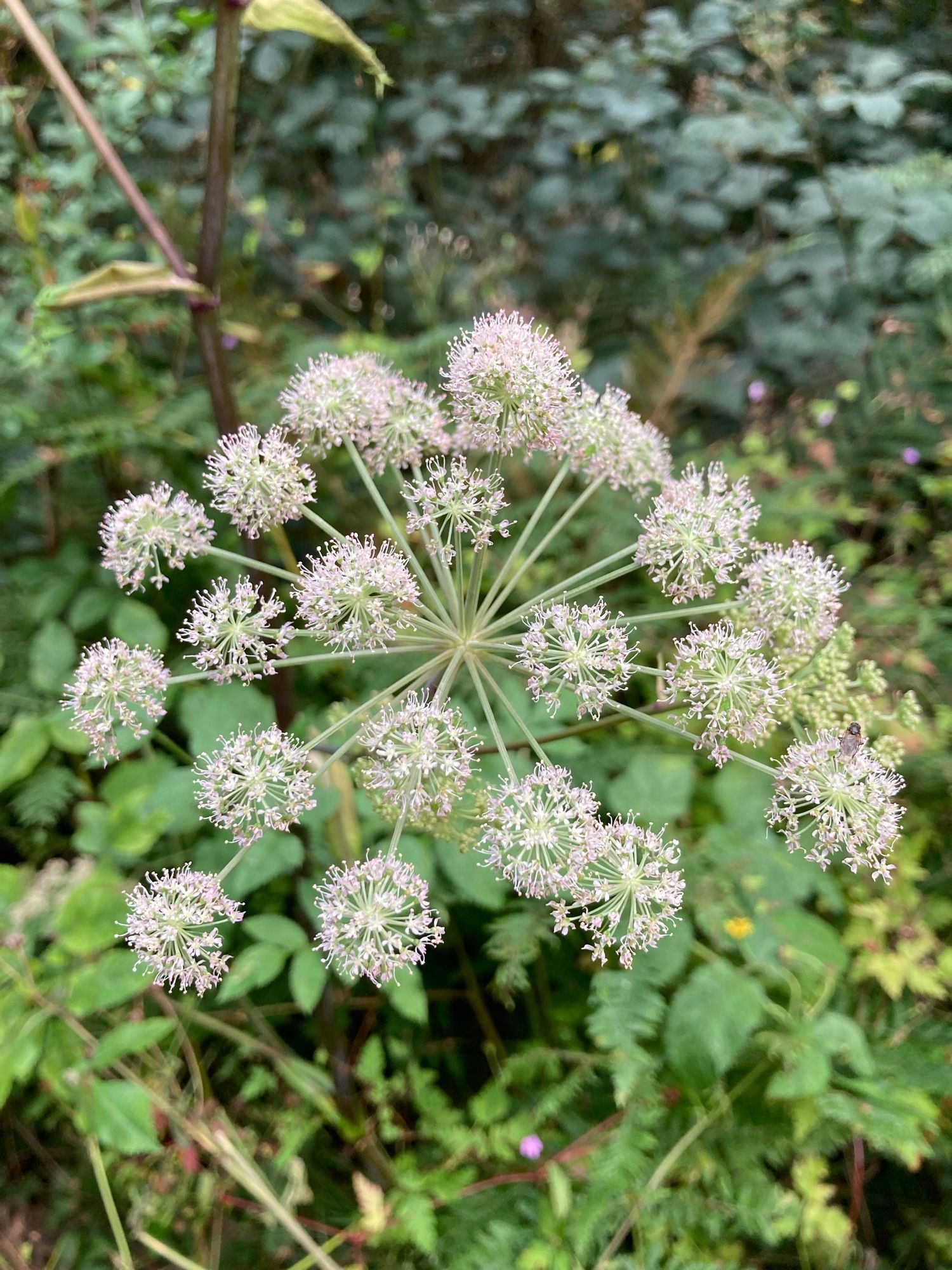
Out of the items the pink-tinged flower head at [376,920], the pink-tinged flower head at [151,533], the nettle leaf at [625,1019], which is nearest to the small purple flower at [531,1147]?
the nettle leaf at [625,1019]

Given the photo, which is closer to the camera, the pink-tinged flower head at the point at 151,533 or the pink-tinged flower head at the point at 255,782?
the pink-tinged flower head at the point at 255,782

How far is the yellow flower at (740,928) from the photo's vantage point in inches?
79.3

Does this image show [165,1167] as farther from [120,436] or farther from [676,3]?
[676,3]

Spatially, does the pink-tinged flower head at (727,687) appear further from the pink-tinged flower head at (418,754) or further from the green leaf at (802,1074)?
the green leaf at (802,1074)

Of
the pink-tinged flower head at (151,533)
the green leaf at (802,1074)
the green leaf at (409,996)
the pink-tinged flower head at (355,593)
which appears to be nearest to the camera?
the pink-tinged flower head at (355,593)

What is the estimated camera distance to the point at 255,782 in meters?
1.21

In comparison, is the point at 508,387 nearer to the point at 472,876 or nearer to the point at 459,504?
the point at 459,504

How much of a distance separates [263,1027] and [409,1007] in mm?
631

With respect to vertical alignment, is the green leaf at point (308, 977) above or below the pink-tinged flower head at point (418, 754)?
below

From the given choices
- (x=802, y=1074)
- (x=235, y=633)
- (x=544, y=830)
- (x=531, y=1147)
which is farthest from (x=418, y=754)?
(x=531, y=1147)

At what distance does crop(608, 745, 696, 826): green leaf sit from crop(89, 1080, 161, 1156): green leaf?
3.87ft

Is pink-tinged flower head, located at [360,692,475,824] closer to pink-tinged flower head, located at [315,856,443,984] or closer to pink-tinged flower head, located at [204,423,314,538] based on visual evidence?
pink-tinged flower head, located at [315,856,443,984]

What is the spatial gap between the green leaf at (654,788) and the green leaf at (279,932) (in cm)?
78

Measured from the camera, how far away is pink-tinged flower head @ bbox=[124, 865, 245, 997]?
1.18 m
